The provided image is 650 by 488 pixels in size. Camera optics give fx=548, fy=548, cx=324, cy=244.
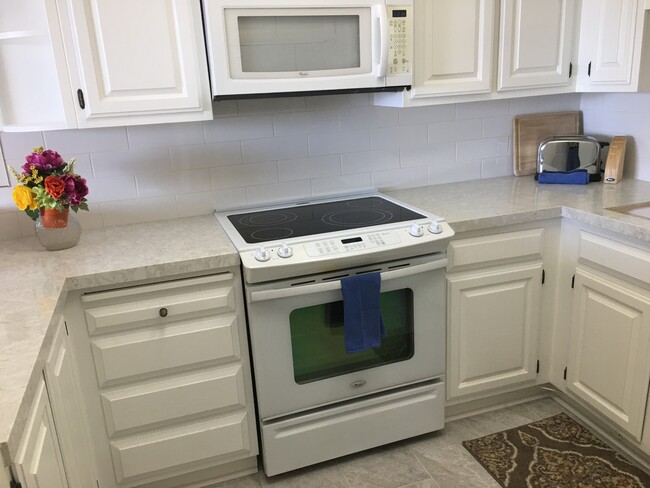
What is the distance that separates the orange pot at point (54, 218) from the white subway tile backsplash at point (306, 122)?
944 millimetres

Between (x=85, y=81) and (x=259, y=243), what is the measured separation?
2.64 ft

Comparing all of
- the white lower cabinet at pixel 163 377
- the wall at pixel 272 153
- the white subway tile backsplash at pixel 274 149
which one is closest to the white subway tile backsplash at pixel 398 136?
the wall at pixel 272 153

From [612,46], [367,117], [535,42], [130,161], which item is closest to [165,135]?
[130,161]

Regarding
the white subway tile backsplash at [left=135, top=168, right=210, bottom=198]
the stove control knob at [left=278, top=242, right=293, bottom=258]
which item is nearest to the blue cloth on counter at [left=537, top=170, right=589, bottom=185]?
the stove control knob at [left=278, top=242, right=293, bottom=258]

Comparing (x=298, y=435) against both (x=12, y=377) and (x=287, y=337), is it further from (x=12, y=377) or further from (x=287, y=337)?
(x=12, y=377)

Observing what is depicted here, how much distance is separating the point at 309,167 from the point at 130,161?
30.6 inches

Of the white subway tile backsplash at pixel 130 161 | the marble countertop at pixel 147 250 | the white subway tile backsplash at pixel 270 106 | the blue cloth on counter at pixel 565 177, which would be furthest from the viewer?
the blue cloth on counter at pixel 565 177

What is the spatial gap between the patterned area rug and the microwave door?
1.56 meters

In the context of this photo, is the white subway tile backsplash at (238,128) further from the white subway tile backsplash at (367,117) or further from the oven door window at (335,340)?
the oven door window at (335,340)

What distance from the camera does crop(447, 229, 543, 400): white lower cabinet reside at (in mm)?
2217

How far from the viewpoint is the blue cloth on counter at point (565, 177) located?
8.46ft

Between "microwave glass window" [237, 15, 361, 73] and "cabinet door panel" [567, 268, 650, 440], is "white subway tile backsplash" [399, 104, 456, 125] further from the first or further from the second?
"cabinet door panel" [567, 268, 650, 440]

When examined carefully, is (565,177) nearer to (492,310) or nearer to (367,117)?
(492,310)

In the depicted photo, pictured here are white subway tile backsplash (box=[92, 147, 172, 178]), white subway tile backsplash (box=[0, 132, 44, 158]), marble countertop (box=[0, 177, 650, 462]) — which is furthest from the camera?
white subway tile backsplash (box=[92, 147, 172, 178])
